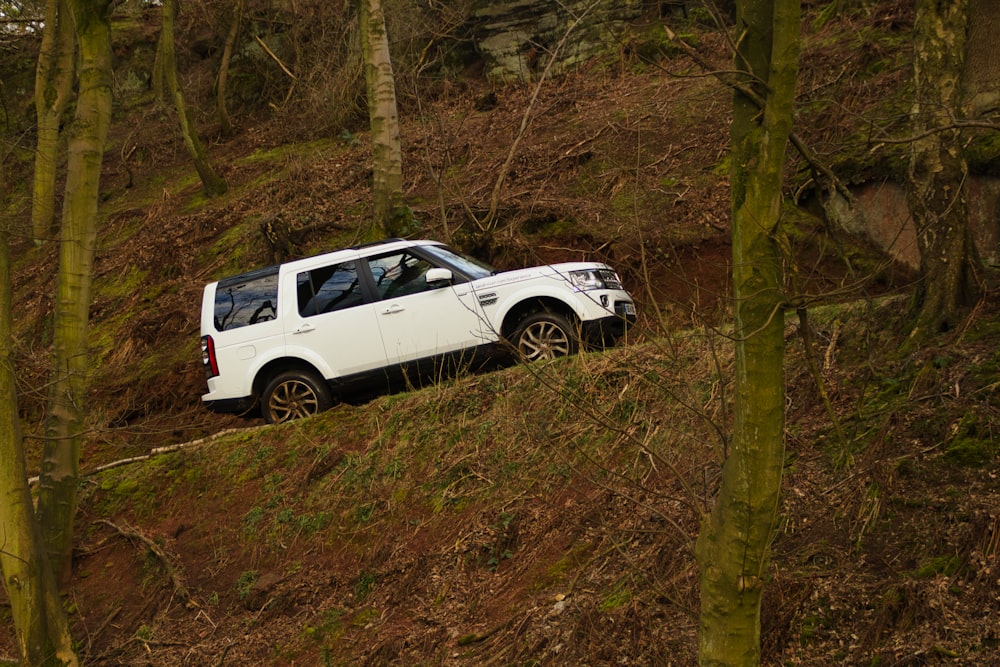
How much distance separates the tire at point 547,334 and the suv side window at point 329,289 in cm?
199

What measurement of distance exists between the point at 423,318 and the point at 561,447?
2548 mm

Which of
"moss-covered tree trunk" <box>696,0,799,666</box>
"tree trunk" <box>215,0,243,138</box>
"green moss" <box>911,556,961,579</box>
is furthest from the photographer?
"tree trunk" <box>215,0,243,138</box>

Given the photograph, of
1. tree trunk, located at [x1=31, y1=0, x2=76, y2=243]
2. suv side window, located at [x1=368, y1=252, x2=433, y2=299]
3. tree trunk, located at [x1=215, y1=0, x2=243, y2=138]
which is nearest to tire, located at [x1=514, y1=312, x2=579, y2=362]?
suv side window, located at [x1=368, y1=252, x2=433, y2=299]

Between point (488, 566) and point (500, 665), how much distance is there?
1642 mm

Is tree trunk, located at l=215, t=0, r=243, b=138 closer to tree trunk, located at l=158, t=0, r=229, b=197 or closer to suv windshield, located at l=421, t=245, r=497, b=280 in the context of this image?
tree trunk, located at l=158, t=0, r=229, b=197

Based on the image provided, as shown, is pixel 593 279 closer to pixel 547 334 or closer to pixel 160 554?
pixel 547 334

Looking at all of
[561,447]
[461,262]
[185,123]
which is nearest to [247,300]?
[461,262]

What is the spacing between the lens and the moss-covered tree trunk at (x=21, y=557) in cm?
923

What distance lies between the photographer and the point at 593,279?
1095cm

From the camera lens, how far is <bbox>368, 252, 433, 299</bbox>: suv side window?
11352mm

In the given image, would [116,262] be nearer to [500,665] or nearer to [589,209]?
[589,209]

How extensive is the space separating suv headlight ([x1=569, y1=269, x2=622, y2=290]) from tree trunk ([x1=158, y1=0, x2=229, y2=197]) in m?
12.8

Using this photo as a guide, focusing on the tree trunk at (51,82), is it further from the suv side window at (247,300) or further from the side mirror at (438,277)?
the side mirror at (438,277)

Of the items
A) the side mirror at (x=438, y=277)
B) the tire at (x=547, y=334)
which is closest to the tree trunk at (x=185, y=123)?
the side mirror at (x=438, y=277)
